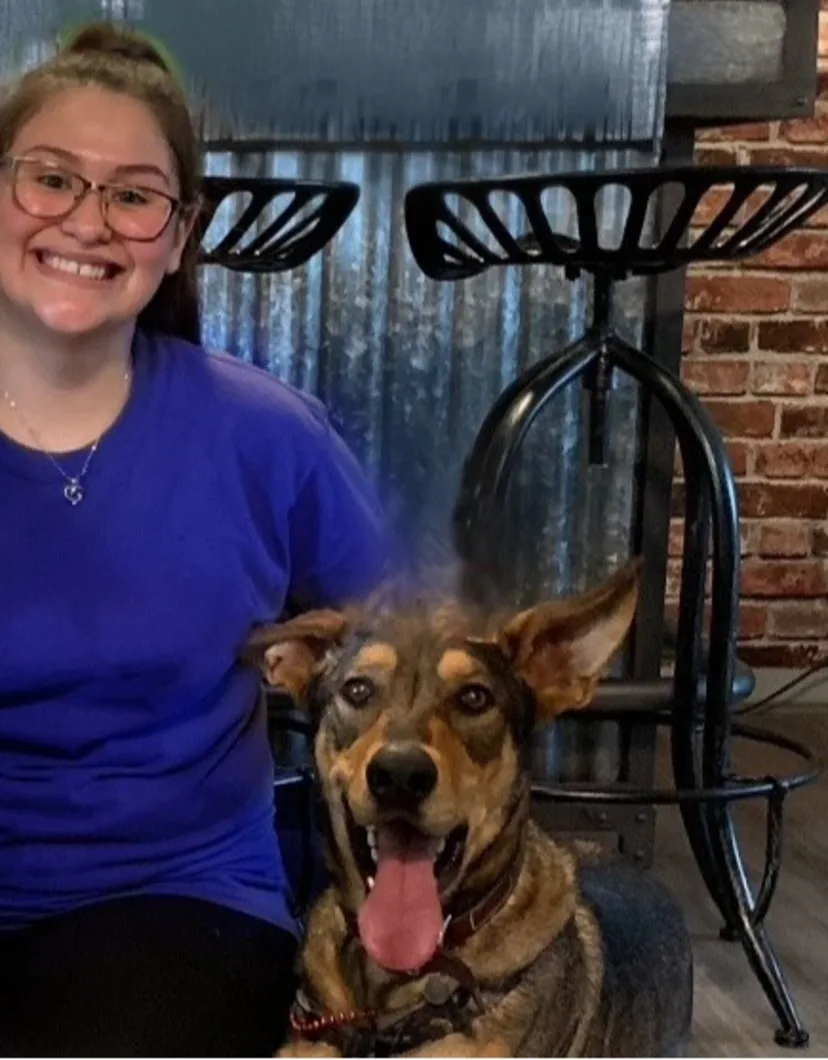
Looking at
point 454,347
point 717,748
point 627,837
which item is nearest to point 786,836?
point 627,837

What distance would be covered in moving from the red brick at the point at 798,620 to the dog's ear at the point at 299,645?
7.73 ft

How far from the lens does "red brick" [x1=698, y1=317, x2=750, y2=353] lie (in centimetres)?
336

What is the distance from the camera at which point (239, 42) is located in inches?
73.3

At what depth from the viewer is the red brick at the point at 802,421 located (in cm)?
338

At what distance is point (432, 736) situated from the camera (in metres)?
1.04

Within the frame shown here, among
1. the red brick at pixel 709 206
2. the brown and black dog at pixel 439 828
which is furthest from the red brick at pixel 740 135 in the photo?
the brown and black dog at pixel 439 828

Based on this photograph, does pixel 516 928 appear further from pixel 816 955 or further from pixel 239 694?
pixel 816 955

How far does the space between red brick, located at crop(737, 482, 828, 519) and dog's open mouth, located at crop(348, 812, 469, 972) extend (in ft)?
7.92

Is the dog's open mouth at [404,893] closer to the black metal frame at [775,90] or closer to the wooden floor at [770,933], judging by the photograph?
the wooden floor at [770,933]

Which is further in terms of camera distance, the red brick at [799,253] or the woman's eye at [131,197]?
the red brick at [799,253]

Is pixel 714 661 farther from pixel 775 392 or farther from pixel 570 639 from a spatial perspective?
pixel 775 392

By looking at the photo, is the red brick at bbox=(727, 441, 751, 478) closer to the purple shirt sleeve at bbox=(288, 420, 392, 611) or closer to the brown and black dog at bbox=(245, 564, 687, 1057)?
the purple shirt sleeve at bbox=(288, 420, 392, 611)

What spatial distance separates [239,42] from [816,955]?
4.32 ft

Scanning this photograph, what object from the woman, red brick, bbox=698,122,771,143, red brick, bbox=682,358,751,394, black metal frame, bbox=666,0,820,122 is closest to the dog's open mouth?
the woman
